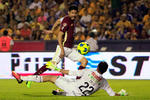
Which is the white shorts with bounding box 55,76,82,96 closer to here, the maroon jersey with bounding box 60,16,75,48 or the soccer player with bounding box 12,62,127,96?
the soccer player with bounding box 12,62,127,96

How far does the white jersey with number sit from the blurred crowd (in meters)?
10.7

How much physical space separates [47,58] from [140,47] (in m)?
4.72

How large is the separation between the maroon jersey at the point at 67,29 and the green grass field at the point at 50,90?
1.44 meters

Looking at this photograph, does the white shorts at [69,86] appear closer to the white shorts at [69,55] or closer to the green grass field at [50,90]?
the green grass field at [50,90]

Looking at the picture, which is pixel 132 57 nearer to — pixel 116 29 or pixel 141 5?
pixel 116 29

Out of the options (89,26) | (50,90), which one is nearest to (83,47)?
(50,90)

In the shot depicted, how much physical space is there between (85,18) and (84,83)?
41.6ft

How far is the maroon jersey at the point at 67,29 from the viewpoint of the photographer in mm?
13352

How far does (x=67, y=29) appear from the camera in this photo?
13.4 meters

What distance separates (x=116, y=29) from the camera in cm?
2289

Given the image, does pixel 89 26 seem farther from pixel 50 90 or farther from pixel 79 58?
pixel 79 58

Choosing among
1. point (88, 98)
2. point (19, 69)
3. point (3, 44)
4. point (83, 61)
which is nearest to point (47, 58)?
point (19, 69)

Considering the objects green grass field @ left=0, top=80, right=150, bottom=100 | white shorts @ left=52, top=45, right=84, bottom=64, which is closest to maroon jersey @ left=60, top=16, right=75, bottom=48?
white shorts @ left=52, top=45, right=84, bottom=64

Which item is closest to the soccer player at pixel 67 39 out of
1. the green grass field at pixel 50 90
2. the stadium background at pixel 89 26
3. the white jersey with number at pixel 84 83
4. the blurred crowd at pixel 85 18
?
the green grass field at pixel 50 90
